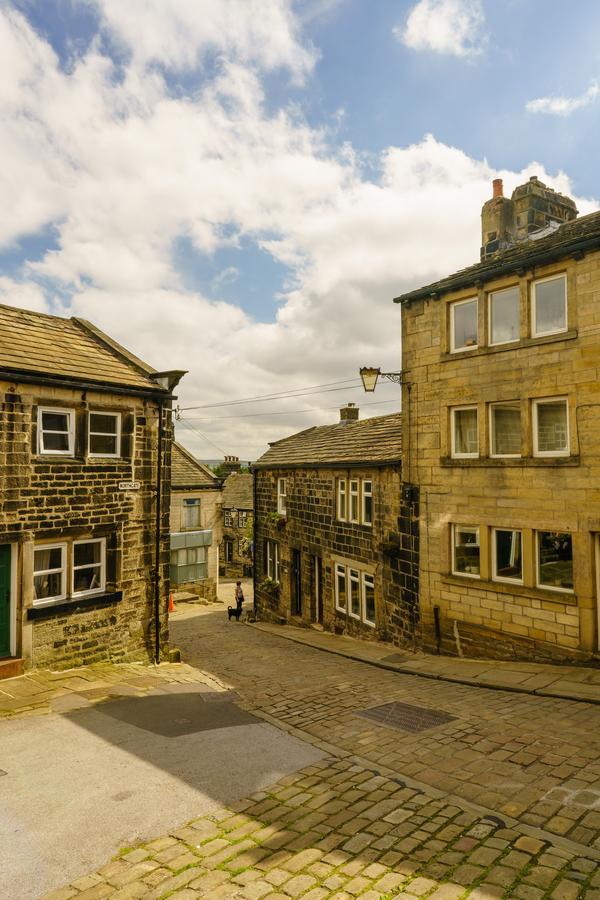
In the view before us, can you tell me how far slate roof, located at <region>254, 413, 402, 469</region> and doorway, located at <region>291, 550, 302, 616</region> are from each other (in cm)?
385

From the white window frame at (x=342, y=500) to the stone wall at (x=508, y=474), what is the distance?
4.17 metres

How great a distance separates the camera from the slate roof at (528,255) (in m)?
11.8

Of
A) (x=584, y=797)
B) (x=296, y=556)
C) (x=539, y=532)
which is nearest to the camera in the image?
(x=584, y=797)

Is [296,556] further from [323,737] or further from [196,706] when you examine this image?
[323,737]

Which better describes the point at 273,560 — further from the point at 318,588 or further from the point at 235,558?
the point at 235,558

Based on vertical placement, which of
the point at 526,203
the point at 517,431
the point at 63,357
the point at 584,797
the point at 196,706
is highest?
the point at 526,203

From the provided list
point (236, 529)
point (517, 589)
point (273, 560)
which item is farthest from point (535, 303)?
point (236, 529)

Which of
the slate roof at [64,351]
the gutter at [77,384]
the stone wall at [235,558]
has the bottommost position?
the stone wall at [235,558]

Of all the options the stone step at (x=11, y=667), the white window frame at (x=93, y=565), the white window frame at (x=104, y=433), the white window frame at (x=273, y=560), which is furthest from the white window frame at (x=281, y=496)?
the stone step at (x=11, y=667)

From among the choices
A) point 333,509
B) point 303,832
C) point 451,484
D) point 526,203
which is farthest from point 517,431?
point 303,832

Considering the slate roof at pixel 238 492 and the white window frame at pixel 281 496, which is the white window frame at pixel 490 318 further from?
the slate roof at pixel 238 492

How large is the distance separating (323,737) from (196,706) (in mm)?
2656

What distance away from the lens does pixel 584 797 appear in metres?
5.81

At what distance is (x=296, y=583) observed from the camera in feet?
75.7
